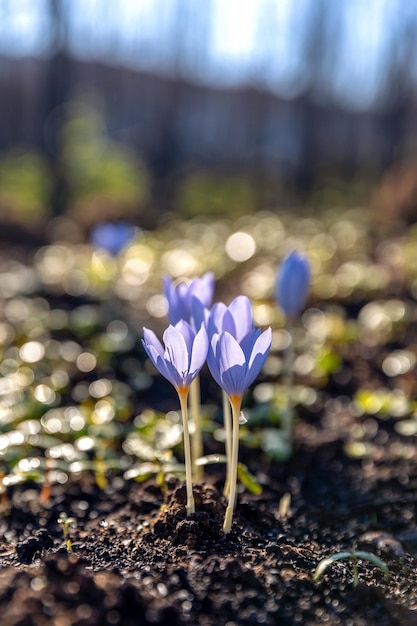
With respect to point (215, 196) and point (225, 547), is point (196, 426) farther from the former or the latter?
point (215, 196)

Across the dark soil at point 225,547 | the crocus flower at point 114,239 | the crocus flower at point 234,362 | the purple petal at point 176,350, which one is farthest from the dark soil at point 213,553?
the crocus flower at point 114,239

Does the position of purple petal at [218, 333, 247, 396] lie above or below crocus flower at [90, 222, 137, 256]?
above

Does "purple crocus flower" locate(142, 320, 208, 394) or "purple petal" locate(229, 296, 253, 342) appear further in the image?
"purple petal" locate(229, 296, 253, 342)

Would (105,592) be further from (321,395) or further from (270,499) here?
(321,395)

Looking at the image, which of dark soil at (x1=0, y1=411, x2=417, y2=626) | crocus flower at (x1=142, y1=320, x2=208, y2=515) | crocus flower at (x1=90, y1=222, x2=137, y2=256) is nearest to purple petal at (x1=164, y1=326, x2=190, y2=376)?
crocus flower at (x1=142, y1=320, x2=208, y2=515)

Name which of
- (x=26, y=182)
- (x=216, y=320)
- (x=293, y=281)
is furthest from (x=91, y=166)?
(x=216, y=320)

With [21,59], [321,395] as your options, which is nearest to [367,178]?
[21,59]

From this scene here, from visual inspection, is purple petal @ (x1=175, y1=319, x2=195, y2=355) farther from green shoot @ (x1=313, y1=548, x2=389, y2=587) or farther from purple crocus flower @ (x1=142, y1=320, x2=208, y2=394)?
green shoot @ (x1=313, y1=548, x2=389, y2=587)
